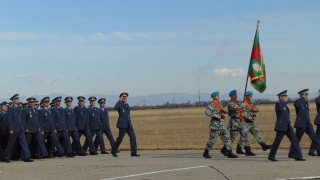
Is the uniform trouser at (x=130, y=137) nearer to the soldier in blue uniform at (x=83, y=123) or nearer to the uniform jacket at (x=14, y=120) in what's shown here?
the soldier in blue uniform at (x=83, y=123)

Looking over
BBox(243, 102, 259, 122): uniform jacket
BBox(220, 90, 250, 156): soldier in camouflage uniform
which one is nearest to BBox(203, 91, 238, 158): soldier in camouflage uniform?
BBox(220, 90, 250, 156): soldier in camouflage uniform

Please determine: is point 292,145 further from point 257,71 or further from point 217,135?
point 257,71

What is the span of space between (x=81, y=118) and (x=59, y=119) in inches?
35.6

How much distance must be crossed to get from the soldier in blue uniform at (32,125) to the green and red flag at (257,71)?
584 centimetres

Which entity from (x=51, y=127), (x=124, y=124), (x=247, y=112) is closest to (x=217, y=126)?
(x=247, y=112)

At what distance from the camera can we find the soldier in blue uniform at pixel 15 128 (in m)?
15.8

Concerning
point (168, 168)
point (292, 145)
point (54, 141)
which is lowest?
point (168, 168)

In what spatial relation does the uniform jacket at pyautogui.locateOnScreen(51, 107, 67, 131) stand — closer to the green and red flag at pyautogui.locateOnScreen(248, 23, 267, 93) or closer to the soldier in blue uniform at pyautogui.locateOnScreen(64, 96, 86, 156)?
the soldier in blue uniform at pyautogui.locateOnScreen(64, 96, 86, 156)

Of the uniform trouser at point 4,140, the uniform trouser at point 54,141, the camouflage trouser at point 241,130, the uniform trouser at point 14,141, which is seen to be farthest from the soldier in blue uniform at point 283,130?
the uniform trouser at point 4,140

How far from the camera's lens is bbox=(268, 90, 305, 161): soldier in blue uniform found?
13406 mm

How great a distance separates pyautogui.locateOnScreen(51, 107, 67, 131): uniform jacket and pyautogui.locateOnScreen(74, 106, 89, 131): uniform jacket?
0.66 meters

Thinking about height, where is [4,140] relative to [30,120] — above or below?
below

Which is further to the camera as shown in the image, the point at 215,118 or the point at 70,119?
the point at 70,119

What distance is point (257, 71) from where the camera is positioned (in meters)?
15.7
